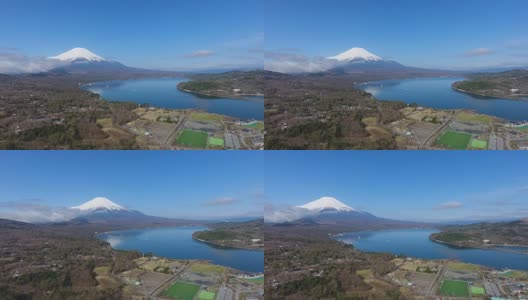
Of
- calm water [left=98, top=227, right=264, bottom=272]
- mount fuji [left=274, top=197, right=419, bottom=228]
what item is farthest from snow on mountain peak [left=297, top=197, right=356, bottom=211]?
calm water [left=98, top=227, right=264, bottom=272]

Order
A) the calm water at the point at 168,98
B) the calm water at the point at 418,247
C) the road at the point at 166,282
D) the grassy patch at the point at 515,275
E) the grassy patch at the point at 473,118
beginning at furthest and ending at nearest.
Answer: the calm water at the point at 418,247 < the grassy patch at the point at 515,275 < the road at the point at 166,282 < the calm water at the point at 168,98 < the grassy patch at the point at 473,118

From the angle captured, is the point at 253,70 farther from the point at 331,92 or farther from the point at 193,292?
the point at 193,292

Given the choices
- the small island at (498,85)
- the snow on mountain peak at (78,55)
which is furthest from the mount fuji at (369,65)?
the snow on mountain peak at (78,55)

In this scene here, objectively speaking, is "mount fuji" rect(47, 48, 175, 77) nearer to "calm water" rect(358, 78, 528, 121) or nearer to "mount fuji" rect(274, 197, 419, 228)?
"mount fuji" rect(274, 197, 419, 228)

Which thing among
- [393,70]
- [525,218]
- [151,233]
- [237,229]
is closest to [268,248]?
[237,229]

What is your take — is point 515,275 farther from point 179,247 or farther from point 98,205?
point 98,205

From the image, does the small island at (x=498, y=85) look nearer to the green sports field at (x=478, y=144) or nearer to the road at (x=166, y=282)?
the green sports field at (x=478, y=144)
